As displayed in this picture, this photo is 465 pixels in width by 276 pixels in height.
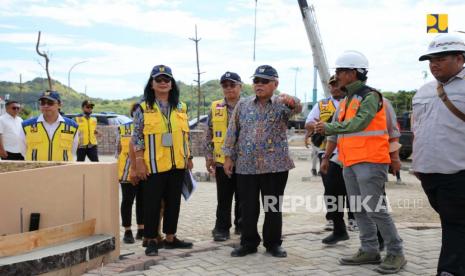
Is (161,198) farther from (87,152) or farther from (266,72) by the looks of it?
(87,152)

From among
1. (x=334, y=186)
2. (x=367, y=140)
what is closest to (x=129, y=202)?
(x=334, y=186)

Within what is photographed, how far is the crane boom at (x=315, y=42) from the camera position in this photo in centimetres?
1517

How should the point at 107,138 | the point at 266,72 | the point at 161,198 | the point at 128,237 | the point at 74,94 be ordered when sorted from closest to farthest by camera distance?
the point at 266,72
the point at 161,198
the point at 128,237
the point at 107,138
the point at 74,94

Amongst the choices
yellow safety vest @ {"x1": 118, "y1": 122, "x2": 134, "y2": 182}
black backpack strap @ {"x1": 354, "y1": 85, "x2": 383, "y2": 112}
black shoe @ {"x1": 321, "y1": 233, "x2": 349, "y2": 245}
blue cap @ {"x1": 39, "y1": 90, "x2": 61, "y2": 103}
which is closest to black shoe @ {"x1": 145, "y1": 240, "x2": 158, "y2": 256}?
yellow safety vest @ {"x1": 118, "y1": 122, "x2": 134, "y2": 182}

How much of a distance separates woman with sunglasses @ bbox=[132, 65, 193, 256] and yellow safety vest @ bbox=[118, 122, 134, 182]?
0.88m

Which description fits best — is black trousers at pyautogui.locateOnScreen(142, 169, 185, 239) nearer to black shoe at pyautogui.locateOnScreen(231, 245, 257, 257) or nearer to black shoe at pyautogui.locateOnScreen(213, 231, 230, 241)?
black shoe at pyautogui.locateOnScreen(213, 231, 230, 241)

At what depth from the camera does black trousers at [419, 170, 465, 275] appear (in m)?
3.71

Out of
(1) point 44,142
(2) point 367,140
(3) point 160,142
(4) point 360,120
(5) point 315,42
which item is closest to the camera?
(4) point 360,120

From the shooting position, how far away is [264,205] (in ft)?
16.6

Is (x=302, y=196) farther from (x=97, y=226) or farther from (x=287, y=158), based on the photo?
(x=97, y=226)

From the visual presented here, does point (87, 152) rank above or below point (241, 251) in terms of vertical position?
above

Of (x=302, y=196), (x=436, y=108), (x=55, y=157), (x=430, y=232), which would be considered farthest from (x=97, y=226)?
(x=302, y=196)

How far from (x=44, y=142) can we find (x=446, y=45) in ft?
13.5

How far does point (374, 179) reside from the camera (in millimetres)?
4418
